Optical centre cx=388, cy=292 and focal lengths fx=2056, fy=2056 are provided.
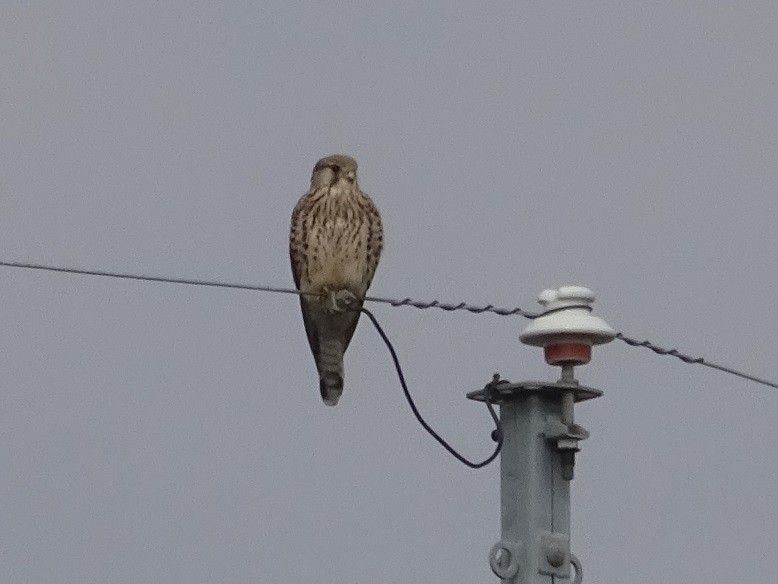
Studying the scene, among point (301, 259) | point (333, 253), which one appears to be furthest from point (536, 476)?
point (301, 259)

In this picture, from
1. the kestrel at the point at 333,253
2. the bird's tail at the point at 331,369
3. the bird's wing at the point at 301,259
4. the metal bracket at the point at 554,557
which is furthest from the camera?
the bird's tail at the point at 331,369

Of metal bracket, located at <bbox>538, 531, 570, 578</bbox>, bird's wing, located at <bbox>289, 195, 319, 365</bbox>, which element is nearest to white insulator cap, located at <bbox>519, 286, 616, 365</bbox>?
metal bracket, located at <bbox>538, 531, 570, 578</bbox>

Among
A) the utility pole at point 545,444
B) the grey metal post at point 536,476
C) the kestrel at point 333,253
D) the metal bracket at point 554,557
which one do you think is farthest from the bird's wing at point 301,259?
the metal bracket at point 554,557

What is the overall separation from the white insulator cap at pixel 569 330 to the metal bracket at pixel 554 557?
60 centimetres

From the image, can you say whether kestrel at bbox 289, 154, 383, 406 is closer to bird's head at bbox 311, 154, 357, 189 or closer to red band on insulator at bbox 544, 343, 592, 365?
bird's head at bbox 311, 154, 357, 189

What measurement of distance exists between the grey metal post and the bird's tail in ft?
13.4

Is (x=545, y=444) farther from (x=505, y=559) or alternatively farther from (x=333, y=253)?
(x=333, y=253)

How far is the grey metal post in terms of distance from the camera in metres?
5.73

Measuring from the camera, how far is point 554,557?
5.73 metres

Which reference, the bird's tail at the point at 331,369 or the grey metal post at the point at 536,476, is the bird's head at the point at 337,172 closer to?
the bird's tail at the point at 331,369

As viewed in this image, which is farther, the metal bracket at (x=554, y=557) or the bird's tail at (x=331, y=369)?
the bird's tail at (x=331, y=369)

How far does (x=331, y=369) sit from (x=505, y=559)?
459cm

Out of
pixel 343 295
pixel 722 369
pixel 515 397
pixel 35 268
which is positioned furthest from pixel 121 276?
pixel 343 295

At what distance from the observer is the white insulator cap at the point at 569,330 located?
611cm
